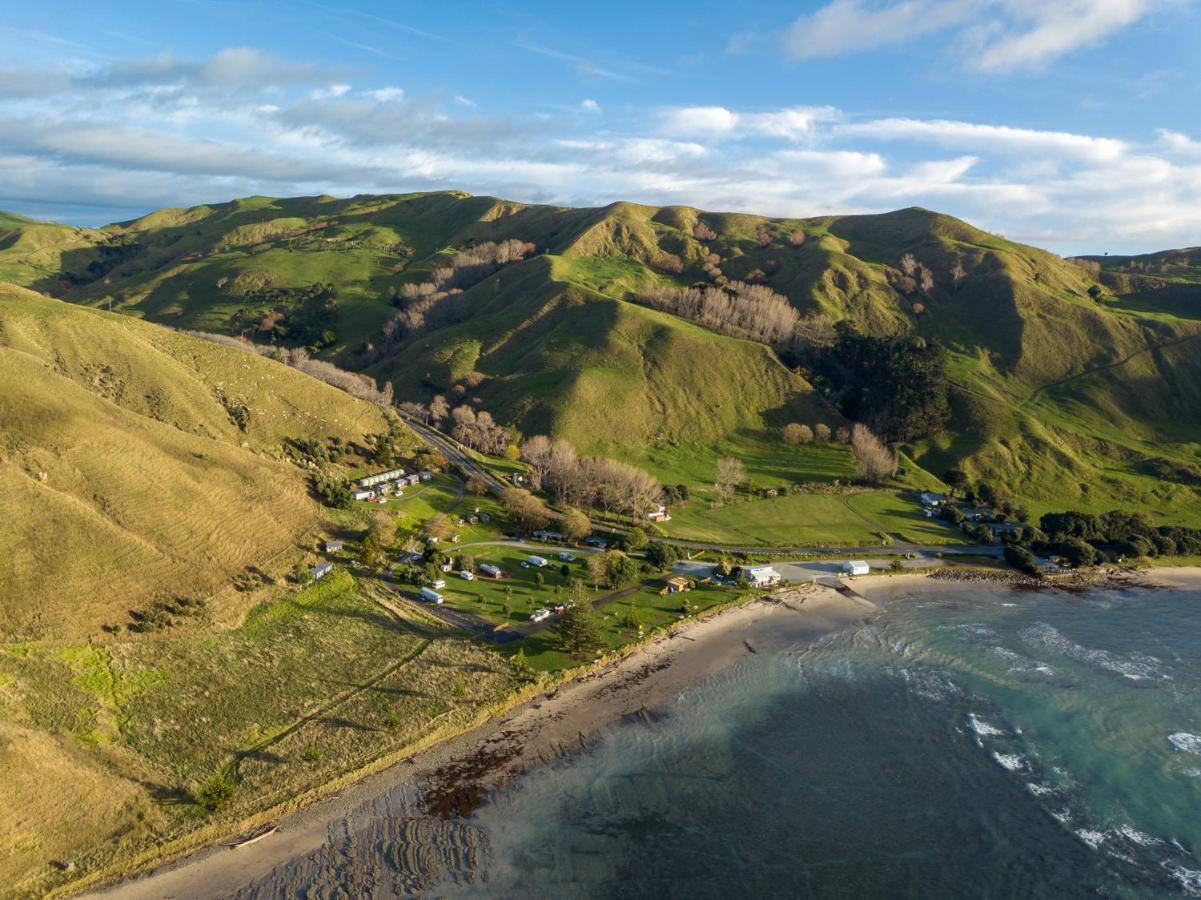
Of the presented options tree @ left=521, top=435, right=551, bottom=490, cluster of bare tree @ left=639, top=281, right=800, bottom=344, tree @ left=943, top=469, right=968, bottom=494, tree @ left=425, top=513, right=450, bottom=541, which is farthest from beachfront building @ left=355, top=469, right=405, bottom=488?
cluster of bare tree @ left=639, top=281, right=800, bottom=344

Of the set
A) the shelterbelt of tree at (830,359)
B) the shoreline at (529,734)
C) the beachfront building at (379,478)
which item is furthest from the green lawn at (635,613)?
the shelterbelt of tree at (830,359)

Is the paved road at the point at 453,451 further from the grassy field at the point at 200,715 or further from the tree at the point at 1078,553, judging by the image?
the tree at the point at 1078,553

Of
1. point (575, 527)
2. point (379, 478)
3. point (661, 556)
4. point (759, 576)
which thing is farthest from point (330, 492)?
point (759, 576)

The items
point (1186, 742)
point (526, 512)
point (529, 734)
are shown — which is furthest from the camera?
point (526, 512)

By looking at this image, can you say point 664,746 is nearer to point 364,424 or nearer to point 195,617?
point 195,617

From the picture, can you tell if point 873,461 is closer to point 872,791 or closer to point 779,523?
point 779,523

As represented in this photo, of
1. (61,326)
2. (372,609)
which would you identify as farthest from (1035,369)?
(61,326)

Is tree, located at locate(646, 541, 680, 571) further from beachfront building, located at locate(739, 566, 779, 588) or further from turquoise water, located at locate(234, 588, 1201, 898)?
turquoise water, located at locate(234, 588, 1201, 898)
